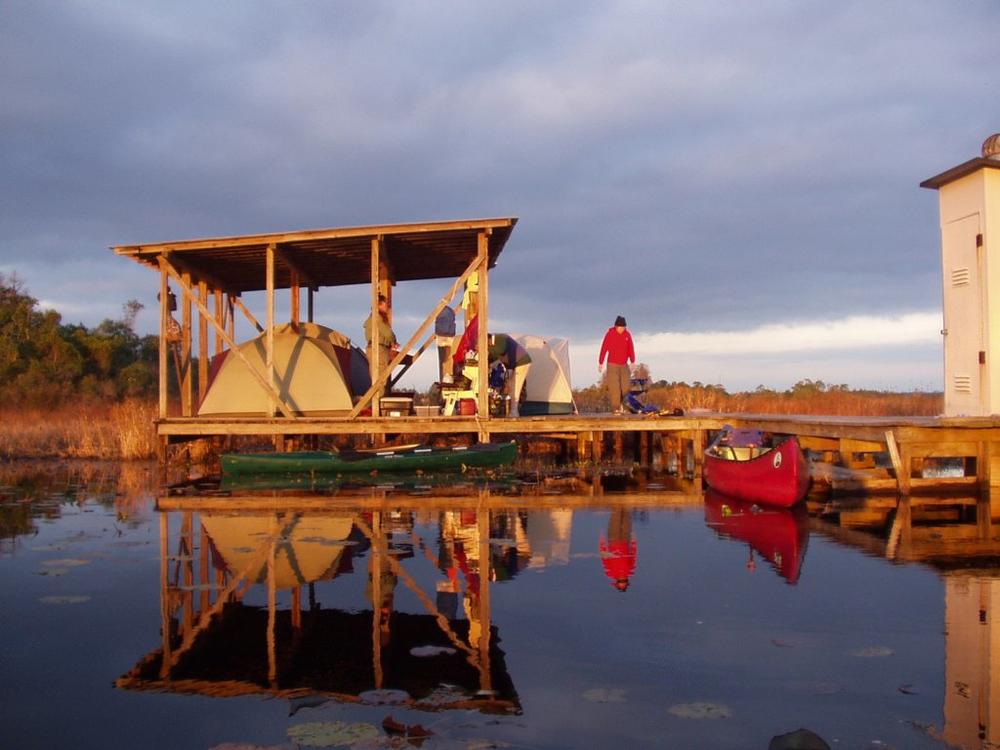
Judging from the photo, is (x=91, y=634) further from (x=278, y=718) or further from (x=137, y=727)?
(x=278, y=718)

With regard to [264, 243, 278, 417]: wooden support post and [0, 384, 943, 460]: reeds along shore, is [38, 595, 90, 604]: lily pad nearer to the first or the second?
[264, 243, 278, 417]: wooden support post

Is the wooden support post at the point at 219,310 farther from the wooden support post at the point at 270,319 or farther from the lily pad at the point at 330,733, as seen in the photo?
the lily pad at the point at 330,733

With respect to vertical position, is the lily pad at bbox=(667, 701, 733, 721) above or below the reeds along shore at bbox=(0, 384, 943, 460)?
below

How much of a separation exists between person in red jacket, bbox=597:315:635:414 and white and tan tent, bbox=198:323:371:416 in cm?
602

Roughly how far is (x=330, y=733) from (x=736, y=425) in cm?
1496

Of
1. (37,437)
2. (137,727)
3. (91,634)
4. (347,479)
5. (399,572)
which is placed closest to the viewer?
(137,727)

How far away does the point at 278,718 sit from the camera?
16.9 feet

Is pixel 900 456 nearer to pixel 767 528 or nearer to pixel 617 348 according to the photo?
pixel 767 528

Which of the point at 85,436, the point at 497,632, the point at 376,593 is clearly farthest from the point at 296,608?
the point at 85,436

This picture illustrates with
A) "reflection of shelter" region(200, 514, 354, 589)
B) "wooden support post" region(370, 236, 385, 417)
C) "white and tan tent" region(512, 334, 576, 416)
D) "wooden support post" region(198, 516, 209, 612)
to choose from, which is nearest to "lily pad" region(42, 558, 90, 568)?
"wooden support post" region(198, 516, 209, 612)

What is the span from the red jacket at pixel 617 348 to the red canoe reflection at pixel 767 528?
5.74 meters

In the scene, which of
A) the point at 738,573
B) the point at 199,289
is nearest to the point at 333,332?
the point at 199,289

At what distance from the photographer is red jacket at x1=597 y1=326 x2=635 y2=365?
20.0 metres

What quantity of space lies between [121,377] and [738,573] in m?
34.0
